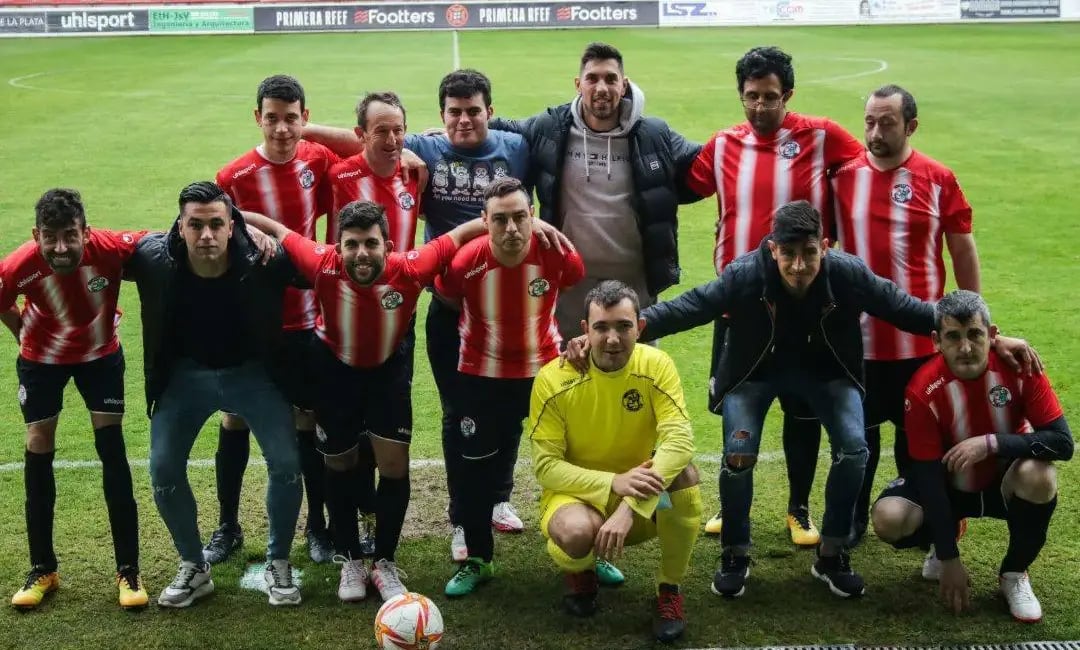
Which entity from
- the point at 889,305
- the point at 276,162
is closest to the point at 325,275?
the point at 276,162

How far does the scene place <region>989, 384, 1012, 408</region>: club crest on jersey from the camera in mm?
5355

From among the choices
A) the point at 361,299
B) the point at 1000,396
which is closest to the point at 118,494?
the point at 361,299

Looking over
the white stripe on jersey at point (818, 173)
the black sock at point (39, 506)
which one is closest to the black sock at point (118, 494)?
the black sock at point (39, 506)

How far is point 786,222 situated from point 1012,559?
1.74 m

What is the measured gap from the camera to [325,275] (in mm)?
5500

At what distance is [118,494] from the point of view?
18.2 ft

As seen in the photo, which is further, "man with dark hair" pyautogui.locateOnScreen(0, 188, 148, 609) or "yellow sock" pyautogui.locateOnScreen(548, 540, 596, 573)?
"man with dark hair" pyautogui.locateOnScreen(0, 188, 148, 609)

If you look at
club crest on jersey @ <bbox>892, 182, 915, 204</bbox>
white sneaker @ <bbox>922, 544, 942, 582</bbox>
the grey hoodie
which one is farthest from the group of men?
the grey hoodie

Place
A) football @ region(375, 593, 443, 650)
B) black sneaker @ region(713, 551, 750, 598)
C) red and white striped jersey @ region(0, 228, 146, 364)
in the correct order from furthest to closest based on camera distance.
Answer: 1. black sneaker @ region(713, 551, 750, 598)
2. red and white striped jersey @ region(0, 228, 146, 364)
3. football @ region(375, 593, 443, 650)

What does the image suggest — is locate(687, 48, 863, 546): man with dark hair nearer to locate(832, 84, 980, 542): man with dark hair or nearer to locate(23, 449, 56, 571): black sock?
locate(832, 84, 980, 542): man with dark hair

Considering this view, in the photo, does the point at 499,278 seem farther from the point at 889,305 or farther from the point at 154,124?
the point at 154,124

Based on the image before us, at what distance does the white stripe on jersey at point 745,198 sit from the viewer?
242 inches

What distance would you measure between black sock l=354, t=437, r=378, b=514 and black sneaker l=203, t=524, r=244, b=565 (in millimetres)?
618

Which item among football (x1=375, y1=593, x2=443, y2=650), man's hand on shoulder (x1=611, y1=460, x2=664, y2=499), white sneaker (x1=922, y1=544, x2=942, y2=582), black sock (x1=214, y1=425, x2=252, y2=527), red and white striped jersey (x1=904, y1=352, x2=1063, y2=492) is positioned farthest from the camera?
black sock (x1=214, y1=425, x2=252, y2=527)
